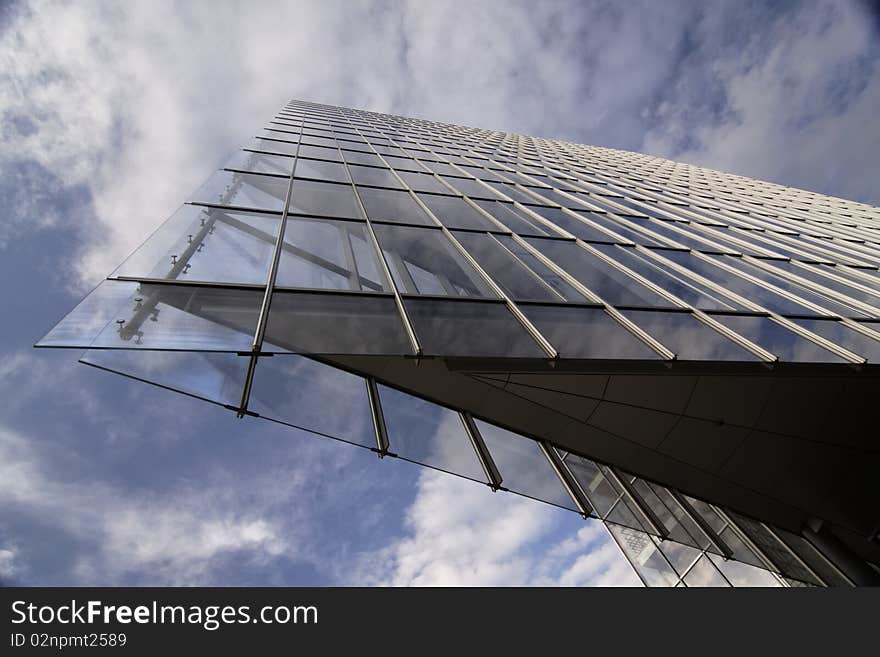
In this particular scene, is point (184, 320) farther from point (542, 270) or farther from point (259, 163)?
point (259, 163)

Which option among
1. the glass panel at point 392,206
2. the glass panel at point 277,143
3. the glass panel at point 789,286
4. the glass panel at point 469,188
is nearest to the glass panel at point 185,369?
the glass panel at point 392,206

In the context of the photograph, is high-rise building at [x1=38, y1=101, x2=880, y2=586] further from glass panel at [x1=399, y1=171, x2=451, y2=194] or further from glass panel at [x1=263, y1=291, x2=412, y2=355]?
glass panel at [x1=399, y1=171, x2=451, y2=194]

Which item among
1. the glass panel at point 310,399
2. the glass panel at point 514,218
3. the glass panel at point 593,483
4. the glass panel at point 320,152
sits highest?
the glass panel at point 320,152

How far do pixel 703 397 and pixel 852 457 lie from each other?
4.03 m

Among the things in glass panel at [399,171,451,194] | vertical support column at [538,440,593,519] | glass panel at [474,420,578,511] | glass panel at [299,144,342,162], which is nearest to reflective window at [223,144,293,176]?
glass panel at [299,144,342,162]

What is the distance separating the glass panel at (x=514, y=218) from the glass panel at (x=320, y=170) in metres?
3.57

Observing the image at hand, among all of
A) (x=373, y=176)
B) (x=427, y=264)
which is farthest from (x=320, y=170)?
(x=427, y=264)

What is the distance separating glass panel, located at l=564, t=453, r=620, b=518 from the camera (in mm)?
8367

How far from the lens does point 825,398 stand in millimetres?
7832

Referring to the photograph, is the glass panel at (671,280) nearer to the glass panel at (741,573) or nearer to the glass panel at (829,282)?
the glass panel at (829,282)

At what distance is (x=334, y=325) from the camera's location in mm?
5867

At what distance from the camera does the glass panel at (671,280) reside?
8.65m

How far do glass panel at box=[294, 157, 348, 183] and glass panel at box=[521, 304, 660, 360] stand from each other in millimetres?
7057
